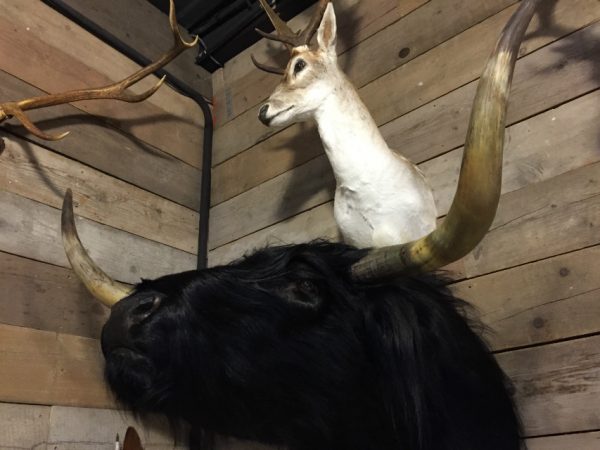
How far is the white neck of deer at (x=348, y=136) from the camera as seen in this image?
136 centimetres

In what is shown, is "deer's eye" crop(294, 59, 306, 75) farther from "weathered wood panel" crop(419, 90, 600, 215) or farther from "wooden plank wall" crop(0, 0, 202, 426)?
"wooden plank wall" crop(0, 0, 202, 426)

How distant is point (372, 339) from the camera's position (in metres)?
1.05

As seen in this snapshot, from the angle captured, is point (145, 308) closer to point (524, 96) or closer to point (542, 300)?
point (542, 300)

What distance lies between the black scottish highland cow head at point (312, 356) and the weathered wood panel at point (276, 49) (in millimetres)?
964

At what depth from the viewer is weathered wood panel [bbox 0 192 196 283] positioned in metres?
1.43

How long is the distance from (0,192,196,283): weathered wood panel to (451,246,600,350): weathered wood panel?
904 mm

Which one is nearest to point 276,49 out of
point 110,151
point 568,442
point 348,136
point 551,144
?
point 110,151

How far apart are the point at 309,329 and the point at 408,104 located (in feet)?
2.74

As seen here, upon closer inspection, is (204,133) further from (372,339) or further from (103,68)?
(372,339)

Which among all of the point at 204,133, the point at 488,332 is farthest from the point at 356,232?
the point at 204,133

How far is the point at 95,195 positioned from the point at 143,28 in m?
0.74

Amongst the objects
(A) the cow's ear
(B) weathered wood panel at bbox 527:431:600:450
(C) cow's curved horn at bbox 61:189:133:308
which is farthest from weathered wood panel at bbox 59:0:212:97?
(B) weathered wood panel at bbox 527:431:600:450

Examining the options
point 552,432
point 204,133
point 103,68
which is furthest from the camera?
point 204,133

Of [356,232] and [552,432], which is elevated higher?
[356,232]
